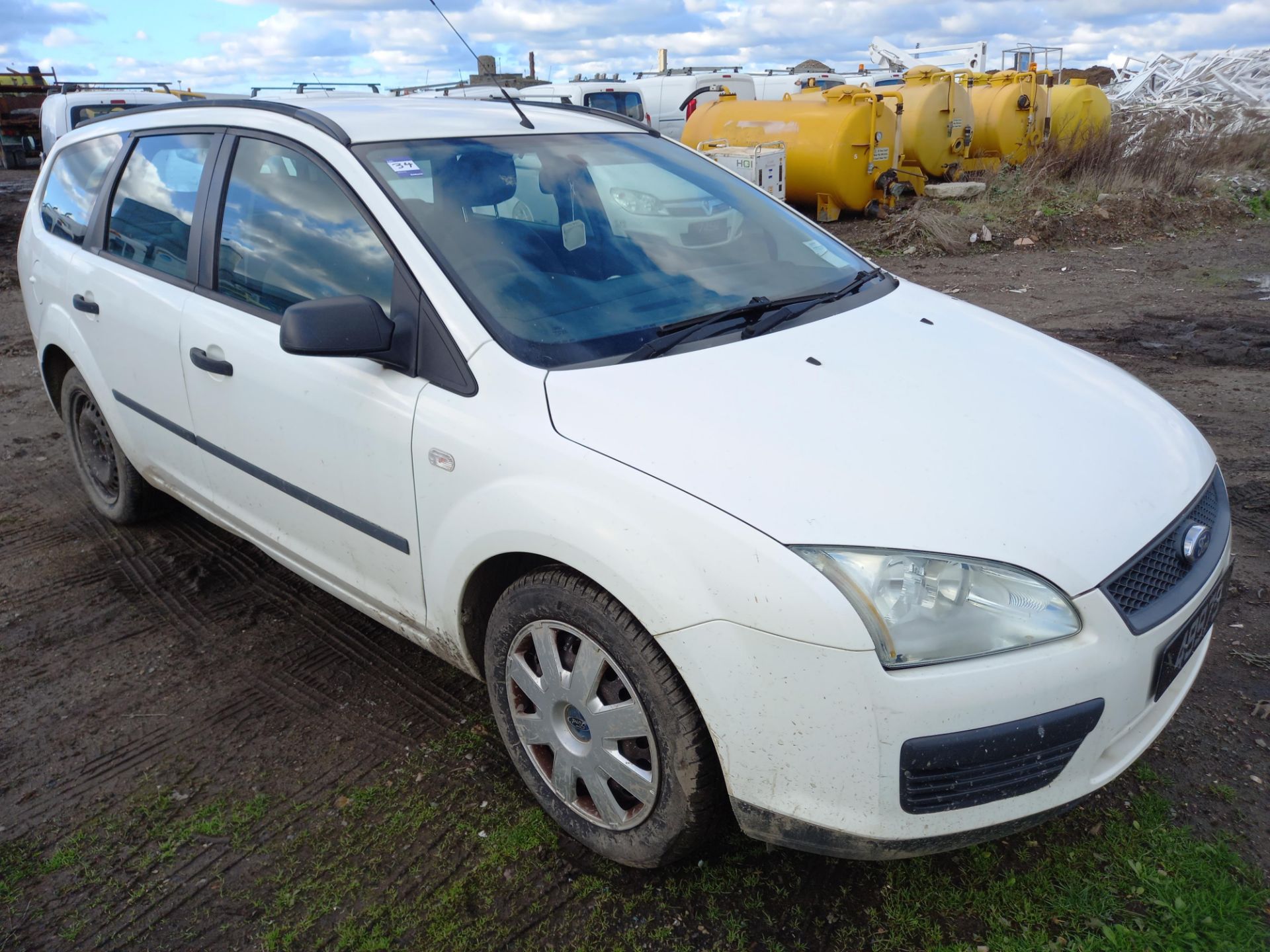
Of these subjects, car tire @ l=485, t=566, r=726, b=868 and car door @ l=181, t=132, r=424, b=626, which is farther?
car door @ l=181, t=132, r=424, b=626

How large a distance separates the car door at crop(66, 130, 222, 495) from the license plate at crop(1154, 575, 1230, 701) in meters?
3.03

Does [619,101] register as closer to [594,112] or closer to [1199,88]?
[594,112]

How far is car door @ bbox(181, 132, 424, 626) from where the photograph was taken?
2582 mm

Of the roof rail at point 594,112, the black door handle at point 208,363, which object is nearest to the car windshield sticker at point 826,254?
the roof rail at point 594,112

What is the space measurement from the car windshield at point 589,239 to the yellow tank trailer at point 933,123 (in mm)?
11964

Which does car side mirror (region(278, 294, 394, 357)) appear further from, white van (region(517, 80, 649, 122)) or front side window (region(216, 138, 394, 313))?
white van (region(517, 80, 649, 122))

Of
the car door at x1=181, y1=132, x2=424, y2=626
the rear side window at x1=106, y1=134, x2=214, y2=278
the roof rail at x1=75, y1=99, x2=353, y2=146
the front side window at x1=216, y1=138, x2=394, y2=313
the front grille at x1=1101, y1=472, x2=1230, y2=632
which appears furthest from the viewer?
the rear side window at x1=106, y1=134, x2=214, y2=278

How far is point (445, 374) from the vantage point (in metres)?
2.42

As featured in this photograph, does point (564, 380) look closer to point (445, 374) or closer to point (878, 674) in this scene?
point (445, 374)

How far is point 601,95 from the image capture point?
17.6m

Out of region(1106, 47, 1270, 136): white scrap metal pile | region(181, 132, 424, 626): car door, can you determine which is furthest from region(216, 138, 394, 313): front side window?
region(1106, 47, 1270, 136): white scrap metal pile

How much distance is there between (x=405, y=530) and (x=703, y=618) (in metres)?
1.02

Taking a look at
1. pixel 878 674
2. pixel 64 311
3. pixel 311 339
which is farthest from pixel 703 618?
pixel 64 311

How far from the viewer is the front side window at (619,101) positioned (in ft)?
57.4
